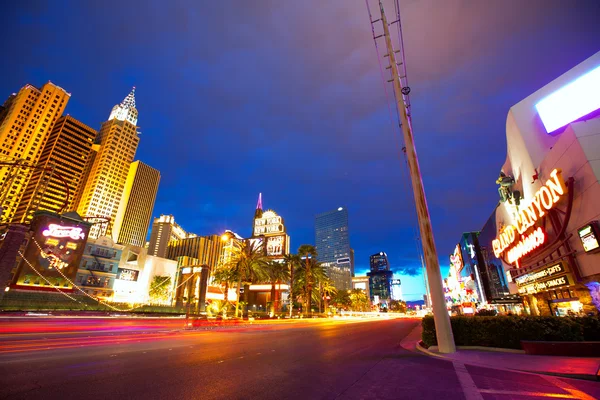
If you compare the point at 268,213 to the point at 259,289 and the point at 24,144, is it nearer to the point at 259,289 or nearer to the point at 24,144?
the point at 259,289

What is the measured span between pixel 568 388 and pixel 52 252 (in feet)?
253

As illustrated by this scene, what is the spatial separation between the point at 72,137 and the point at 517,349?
203721 mm

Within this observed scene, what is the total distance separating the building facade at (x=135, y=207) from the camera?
165938mm

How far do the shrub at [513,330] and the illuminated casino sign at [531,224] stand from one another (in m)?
9.62

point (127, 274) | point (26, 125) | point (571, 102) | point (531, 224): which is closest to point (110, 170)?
point (26, 125)

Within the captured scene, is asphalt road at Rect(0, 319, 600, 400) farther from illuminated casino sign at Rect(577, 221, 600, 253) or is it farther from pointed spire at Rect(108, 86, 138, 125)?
pointed spire at Rect(108, 86, 138, 125)

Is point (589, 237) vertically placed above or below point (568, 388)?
above

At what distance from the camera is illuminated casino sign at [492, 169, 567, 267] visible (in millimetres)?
17872

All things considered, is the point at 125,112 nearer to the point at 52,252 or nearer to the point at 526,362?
the point at 52,252

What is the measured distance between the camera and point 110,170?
16000 cm

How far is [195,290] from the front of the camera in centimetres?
7581

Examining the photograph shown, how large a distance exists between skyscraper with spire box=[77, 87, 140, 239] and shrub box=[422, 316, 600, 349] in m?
165

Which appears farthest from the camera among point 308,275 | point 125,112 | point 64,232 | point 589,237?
point 125,112

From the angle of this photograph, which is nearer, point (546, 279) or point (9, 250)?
point (546, 279)
